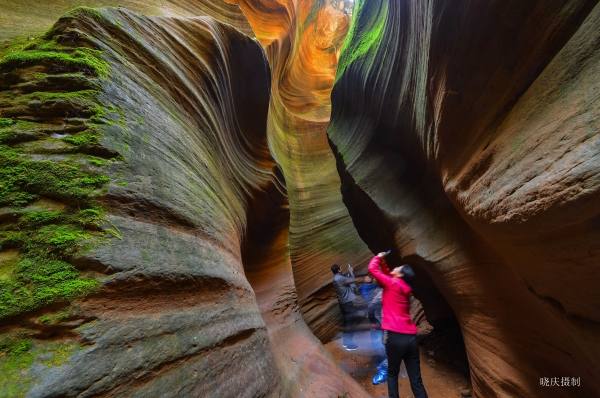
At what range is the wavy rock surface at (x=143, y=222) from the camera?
1.36m

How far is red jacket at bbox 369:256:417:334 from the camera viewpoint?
3.88 m

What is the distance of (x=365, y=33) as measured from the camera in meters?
6.99

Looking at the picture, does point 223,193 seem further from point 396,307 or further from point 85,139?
point 396,307

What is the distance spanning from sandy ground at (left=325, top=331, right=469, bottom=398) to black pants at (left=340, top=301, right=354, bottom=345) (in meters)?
0.21

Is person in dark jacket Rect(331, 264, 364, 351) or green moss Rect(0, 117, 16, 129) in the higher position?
green moss Rect(0, 117, 16, 129)

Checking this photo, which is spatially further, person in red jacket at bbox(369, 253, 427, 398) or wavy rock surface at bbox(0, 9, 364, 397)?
person in red jacket at bbox(369, 253, 427, 398)

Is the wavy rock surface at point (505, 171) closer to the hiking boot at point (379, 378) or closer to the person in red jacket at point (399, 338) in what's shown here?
the person in red jacket at point (399, 338)

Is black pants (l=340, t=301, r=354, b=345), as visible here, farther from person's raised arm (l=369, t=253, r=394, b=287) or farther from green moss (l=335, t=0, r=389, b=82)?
green moss (l=335, t=0, r=389, b=82)

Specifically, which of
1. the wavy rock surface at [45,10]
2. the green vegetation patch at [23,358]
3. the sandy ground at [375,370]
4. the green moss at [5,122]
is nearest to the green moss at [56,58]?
the green moss at [5,122]

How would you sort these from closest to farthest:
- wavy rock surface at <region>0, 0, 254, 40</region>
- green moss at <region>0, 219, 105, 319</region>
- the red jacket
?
green moss at <region>0, 219, 105, 319</region>
wavy rock surface at <region>0, 0, 254, 40</region>
the red jacket

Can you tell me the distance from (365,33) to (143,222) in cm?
728

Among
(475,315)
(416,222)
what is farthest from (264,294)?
(475,315)

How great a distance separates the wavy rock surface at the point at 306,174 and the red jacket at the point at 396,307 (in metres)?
3.60

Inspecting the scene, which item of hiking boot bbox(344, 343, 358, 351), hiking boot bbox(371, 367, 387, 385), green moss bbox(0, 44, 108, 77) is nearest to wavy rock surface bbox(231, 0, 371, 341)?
hiking boot bbox(344, 343, 358, 351)
